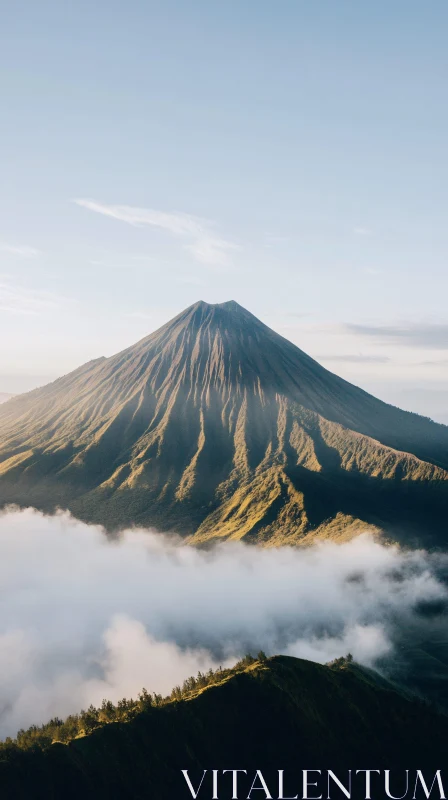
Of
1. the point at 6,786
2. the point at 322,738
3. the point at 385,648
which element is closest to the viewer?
the point at 6,786

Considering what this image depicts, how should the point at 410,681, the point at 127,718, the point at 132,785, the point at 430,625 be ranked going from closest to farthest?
the point at 132,785
the point at 127,718
the point at 410,681
the point at 430,625

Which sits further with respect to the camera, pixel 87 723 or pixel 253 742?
pixel 253 742

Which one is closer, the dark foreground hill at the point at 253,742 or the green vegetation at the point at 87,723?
the dark foreground hill at the point at 253,742

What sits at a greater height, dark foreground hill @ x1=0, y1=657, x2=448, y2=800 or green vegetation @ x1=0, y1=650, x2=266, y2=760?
green vegetation @ x1=0, y1=650, x2=266, y2=760

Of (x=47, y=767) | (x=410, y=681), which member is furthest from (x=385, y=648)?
(x=47, y=767)

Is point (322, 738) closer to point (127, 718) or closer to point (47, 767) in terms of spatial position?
point (127, 718)

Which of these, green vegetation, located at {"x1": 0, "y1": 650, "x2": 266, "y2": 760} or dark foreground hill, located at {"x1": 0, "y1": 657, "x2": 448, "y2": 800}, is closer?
dark foreground hill, located at {"x1": 0, "y1": 657, "x2": 448, "y2": 800}

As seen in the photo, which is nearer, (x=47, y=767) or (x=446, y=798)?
(x=47, y=767)

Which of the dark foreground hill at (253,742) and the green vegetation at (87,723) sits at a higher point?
the green vegetation at (87,723)
